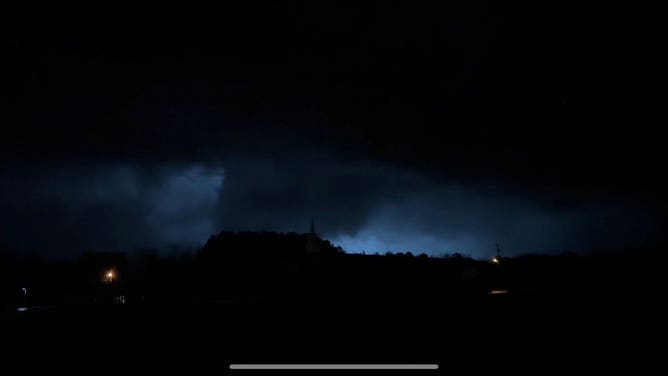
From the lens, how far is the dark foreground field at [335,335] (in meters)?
4.25

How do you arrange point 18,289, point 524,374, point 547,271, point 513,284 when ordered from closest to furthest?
point 524,374
point 513,284
point 547,271
point 18,289

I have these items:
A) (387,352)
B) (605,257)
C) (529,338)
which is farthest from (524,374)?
(605,257)

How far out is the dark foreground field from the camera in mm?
4250

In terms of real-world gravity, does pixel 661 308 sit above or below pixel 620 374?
above

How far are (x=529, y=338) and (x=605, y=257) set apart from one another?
20.1ft

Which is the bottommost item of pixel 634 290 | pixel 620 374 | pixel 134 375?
pixel 620 374

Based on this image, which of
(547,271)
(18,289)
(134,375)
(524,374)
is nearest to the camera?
(134,375)

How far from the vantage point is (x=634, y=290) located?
5.45m

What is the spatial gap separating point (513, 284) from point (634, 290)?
531 centimetres

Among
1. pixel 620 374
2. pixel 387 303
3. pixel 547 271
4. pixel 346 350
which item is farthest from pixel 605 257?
pixel 346 350

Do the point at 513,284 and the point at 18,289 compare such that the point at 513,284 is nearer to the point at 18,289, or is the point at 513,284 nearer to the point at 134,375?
the point at 134,375

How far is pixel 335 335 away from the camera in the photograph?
4.79 meters

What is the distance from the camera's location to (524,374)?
14.5ft

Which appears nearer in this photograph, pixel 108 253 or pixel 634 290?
pixel 634 290
